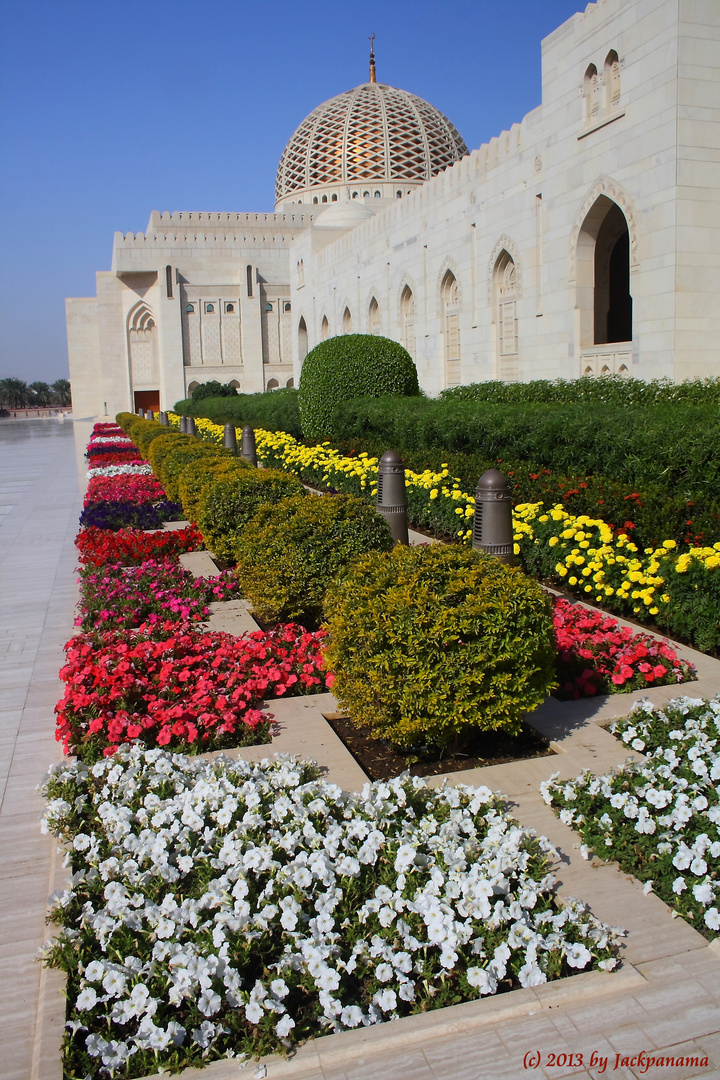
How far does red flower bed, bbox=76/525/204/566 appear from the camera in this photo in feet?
22.7

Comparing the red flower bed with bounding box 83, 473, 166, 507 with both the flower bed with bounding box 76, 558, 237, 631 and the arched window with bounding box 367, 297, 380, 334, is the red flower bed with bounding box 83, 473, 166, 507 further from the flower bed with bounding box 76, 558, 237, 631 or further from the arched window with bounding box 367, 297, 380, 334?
the arched window with bounding box 367, 297, 380, 334

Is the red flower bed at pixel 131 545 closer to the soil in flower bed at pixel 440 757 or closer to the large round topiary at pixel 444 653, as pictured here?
the soil in flower bed at pixel 440 757

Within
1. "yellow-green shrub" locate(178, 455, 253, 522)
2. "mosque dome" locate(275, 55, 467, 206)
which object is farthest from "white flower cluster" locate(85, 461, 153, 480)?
"mosque dome" locate(275, 55, 467, 206)

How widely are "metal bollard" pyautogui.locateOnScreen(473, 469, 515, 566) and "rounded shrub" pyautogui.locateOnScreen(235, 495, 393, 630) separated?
73 centimetres

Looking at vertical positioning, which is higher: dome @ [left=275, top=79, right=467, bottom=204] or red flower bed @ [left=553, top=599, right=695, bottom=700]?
dome @ [left=275, top=79, right=467, bottom=204]

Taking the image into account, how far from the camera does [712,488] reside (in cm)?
537

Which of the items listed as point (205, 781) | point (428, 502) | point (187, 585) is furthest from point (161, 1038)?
point (428, 502)

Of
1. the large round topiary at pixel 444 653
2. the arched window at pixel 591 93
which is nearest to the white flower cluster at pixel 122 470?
the arched window at pixel 591 93

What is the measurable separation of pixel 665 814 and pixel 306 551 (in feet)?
8.62

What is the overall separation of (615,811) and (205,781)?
138cm


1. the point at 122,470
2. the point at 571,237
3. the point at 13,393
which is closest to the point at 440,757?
the point at 122,470

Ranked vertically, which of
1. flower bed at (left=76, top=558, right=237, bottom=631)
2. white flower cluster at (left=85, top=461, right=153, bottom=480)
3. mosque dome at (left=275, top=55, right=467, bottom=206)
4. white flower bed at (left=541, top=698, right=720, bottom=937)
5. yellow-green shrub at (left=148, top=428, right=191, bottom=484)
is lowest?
white flower bed at (left=541, top=698, right=720, bottom=937)

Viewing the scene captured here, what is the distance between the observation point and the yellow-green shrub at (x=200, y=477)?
7115mm

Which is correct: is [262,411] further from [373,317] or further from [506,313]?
[373,317]
